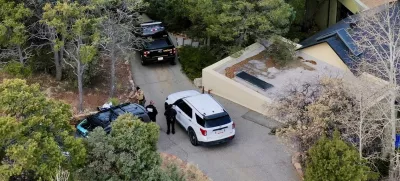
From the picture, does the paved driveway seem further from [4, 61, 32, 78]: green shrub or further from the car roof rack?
[4, 61, 32, 78]: green shrub

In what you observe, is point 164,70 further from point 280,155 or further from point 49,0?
point 280,155

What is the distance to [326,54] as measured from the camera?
77.4ft

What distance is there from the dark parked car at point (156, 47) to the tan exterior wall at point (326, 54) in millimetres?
6552

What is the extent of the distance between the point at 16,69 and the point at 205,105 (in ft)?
25.6

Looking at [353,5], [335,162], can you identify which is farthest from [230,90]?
[353,5]

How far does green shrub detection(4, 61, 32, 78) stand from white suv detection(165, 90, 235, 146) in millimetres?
6676

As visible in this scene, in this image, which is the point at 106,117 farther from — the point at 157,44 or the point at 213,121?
the point at 157,44

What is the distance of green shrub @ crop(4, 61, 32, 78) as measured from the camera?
20891 mm

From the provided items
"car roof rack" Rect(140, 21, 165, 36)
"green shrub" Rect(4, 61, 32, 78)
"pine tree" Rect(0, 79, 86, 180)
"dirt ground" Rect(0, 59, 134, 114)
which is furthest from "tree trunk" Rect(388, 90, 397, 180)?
"green shrub" Rect(4, 61, 32, 78)

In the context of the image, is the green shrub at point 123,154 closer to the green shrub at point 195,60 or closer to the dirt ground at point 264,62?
the dirt ground at point 264,62

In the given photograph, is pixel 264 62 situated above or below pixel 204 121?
above

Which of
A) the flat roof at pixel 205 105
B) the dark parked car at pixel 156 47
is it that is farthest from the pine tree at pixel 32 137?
the dark parked car at pixel 156 47

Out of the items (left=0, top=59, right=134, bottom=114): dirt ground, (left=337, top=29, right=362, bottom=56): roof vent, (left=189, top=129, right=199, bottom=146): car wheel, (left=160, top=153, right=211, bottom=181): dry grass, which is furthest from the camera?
(left=337, top=29, right=362, bottom=56): roof vent

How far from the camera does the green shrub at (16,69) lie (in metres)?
20.9
